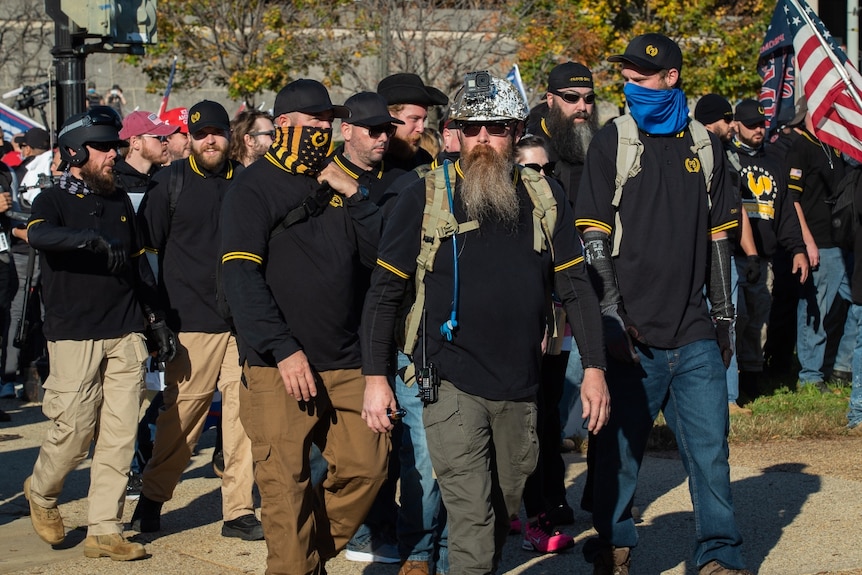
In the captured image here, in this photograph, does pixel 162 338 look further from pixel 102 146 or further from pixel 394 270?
pixel 394 270

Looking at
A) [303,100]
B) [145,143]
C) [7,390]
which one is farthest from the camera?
[7,390]

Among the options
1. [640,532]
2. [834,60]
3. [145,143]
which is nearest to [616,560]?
[640,532]

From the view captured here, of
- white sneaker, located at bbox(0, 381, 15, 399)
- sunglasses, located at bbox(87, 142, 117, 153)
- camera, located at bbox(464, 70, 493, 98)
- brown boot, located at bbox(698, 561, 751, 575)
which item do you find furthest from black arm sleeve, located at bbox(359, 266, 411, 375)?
white sneaker, located at bbox(0, 381, 15, 399)

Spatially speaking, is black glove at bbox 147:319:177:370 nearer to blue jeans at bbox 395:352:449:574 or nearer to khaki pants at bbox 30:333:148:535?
khaki pants at bbox 30:333:148:535

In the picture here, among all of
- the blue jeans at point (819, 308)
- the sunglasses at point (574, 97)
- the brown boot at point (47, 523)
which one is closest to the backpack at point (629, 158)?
the sunglasses at point (574, 97)

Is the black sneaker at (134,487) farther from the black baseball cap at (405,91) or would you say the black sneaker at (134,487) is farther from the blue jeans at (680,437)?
the blue jeans at (680,437)

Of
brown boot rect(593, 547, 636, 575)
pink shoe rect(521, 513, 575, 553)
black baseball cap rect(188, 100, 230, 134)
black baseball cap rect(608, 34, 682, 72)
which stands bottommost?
pink shoe rect(521, 513, 575, 553)

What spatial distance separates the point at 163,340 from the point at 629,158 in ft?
8.93

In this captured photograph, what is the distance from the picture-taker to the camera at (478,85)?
4.77 meters

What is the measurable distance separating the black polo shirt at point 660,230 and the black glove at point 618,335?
0.09 meters

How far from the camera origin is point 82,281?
6.59 m

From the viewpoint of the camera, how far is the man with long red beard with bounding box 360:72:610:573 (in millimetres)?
4641

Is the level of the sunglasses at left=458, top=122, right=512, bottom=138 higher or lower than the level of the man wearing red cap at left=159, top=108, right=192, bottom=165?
higher

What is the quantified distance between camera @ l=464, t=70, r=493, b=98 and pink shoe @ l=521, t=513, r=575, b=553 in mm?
2470
